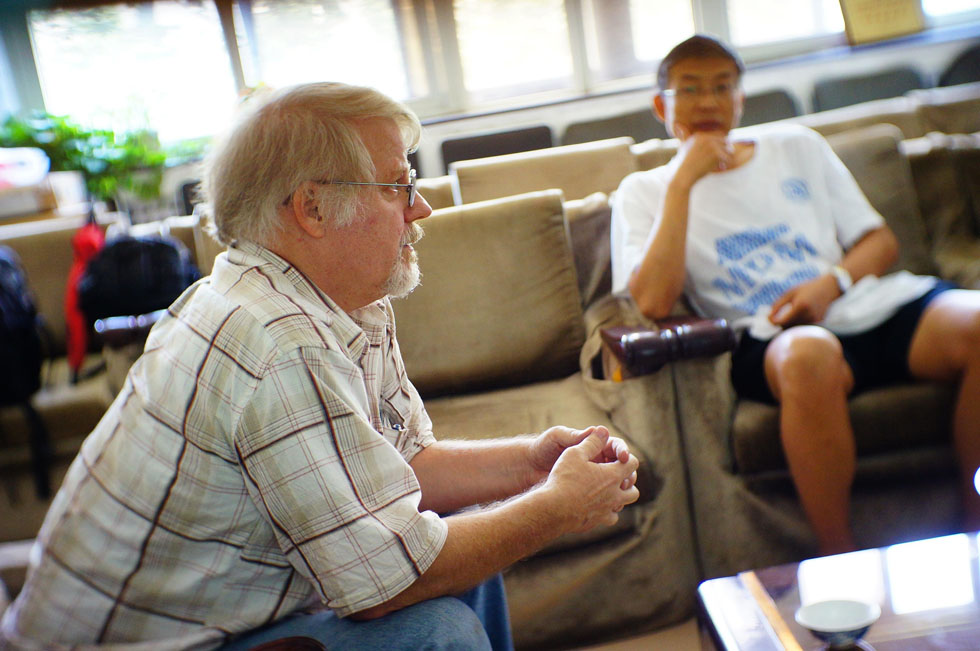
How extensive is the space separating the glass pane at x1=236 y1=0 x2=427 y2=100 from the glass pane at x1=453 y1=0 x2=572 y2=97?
0.36m

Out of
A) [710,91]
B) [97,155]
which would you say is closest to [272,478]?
[710,91]

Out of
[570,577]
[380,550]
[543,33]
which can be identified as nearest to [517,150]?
[543,33]

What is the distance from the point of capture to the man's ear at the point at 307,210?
945mm

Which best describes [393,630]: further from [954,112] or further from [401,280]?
[954,112]

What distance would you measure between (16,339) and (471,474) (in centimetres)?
179

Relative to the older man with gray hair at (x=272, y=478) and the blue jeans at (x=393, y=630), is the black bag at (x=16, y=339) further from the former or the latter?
the blue jeans at (x=393, y=630)

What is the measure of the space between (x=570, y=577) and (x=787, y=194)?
1013 mm

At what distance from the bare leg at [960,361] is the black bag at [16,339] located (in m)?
2.29

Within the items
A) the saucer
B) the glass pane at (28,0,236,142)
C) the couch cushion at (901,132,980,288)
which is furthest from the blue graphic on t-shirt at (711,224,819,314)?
the glass pane at (28,0,236,142)

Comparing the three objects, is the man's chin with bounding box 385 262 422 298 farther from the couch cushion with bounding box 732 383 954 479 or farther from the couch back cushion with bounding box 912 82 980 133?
the couch back cushion with bounding box 912 82 980 133

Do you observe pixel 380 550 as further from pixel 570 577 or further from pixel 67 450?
pixel 67 450

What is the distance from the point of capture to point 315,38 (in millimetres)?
4590

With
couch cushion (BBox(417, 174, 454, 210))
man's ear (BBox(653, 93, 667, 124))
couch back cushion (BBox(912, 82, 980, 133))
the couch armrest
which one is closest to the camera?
the couch armrest

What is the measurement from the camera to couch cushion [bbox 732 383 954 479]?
1592 millimetres
